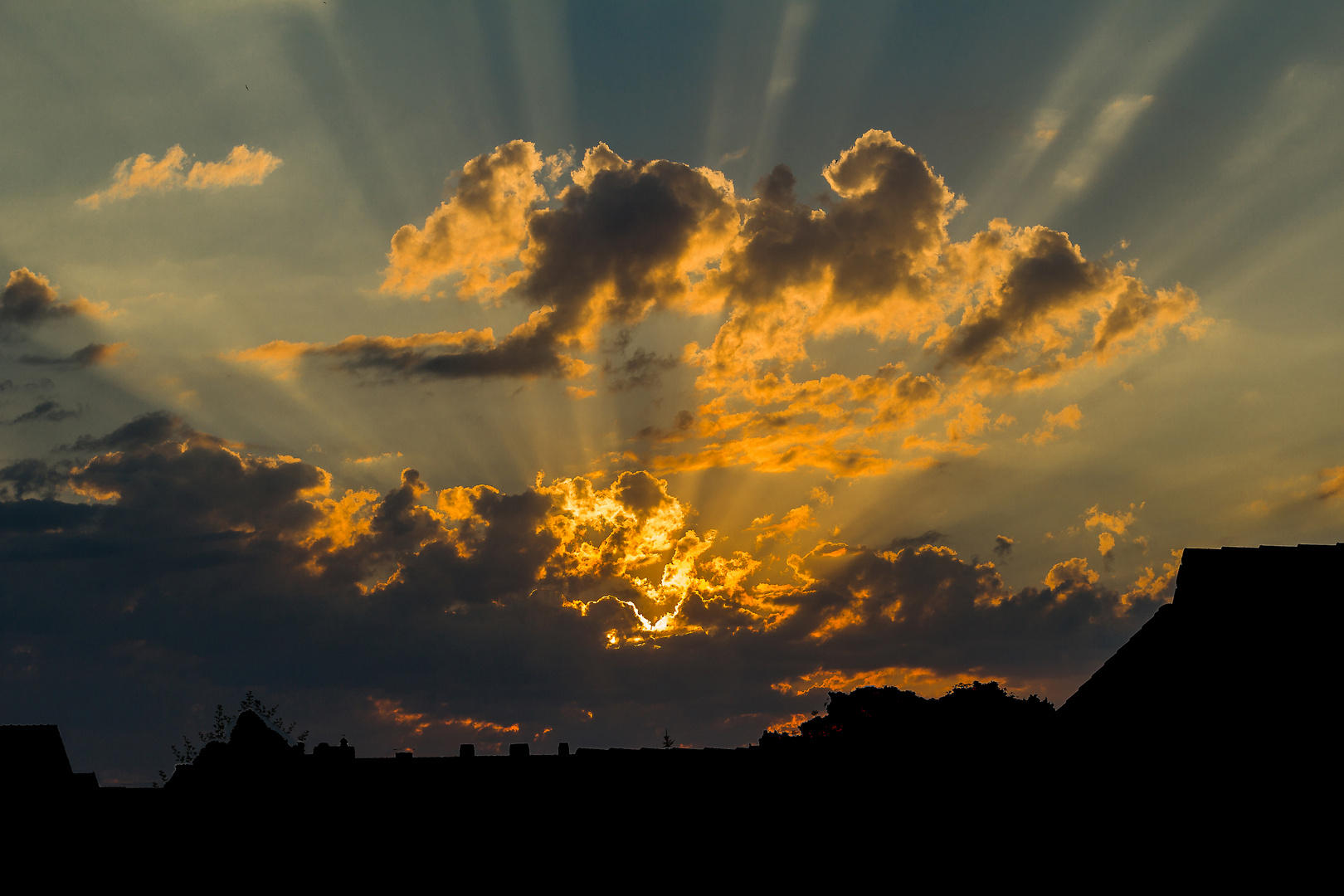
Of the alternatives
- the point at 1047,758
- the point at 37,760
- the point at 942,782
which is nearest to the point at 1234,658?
the point at 1047,758

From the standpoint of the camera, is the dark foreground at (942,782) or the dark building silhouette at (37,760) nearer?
the dark foreground at (942,782)

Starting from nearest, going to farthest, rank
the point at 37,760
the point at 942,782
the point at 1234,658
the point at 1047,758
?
1. the point at 1234,658
2. the point at 1047,758
3. the point at 942,782
4. the point at 37,760

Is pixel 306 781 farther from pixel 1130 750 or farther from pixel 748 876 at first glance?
pixel 1130 750

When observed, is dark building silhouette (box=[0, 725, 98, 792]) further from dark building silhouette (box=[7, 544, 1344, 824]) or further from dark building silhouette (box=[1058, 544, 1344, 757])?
dark building silhouette (box=[1058, 544, 1344, 757])

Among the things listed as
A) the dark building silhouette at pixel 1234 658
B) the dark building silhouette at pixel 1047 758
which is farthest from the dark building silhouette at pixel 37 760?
the dark building silhouette at pixel 1234 658

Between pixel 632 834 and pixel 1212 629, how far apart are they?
2926 centimetres

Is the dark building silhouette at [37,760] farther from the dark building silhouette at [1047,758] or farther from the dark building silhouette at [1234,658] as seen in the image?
the dark building silhouette at [1234,658]

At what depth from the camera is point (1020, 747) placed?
3741 centimetres

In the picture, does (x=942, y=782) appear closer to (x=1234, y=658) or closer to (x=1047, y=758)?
(x=1047, y=758)

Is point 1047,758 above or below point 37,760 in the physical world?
below

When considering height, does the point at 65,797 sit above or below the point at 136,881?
above

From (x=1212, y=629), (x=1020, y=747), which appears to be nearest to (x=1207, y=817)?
(x=1212, y=629)

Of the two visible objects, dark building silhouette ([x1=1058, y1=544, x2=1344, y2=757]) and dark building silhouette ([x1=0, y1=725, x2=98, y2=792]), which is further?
dark building silhouette ([x1=0, y1=725, x2=98, y2=792])

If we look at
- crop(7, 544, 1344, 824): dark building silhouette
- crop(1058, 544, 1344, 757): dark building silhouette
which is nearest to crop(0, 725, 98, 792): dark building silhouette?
crop(7, 544, 1344, 824): dark building silhouette
